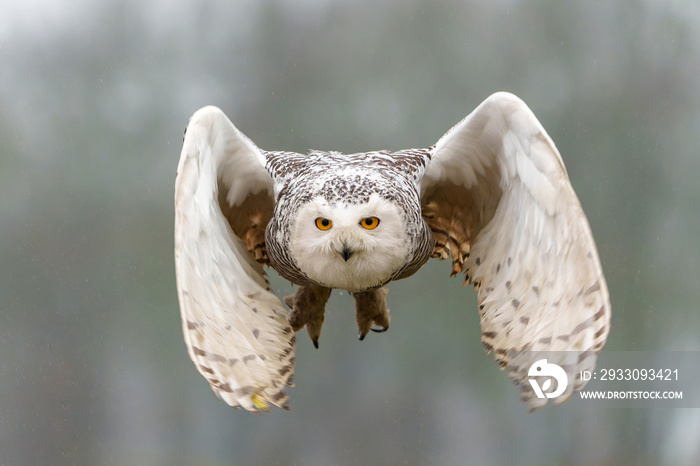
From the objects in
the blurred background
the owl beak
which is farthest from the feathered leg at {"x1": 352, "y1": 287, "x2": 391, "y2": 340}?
the blurred background

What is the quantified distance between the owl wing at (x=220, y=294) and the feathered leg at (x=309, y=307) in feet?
1.40

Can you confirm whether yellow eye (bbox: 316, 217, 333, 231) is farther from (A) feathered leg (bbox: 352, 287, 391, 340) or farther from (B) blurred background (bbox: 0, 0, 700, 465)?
(B) blurred background (bbox: 0, 0, 700, 465)

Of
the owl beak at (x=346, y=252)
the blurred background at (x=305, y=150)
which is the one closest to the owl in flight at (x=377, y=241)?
the owl beak at (x=346, y=252)

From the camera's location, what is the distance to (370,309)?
2584 mm

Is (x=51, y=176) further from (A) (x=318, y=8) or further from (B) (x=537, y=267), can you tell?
(B) (x=537, y=267)

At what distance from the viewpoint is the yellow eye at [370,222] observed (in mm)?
1841

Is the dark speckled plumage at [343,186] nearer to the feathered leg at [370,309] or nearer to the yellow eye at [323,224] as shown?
the yellow eye at [323,224]

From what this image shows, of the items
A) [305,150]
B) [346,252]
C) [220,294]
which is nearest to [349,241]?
[346,252]

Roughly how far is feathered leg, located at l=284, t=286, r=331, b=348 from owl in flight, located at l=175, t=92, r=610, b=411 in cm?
29

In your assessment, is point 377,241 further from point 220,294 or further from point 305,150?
point 305,150

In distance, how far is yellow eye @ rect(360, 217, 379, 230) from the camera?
1.84m

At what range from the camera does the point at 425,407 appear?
534cm

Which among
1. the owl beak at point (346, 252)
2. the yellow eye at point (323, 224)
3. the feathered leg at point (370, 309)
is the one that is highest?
the yellow eye at point (323, 224)

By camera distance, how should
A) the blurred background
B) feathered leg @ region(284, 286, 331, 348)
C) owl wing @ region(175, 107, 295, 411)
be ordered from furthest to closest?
the blurred background < feathered leg @ region(284, 286, 331, 348) < owl wing @ region(175, 107, 295, 411)
